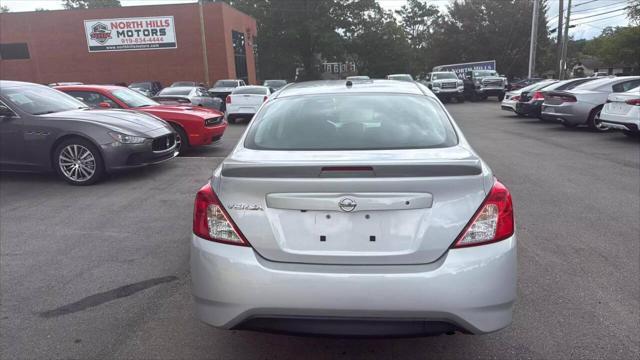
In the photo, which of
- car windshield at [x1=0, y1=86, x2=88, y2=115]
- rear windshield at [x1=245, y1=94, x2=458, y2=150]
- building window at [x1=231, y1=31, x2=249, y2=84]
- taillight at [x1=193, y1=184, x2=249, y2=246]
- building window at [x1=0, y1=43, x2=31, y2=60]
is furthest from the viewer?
building window at [x1=231, y1=31, x2=249, y2=84]

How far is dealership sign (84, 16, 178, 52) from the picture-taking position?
3456 cm

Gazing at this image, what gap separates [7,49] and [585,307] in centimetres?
4245

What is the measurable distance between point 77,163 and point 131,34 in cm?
3095

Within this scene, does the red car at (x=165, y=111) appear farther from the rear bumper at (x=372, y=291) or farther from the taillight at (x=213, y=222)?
the rear bumper at (x=372, y=291)

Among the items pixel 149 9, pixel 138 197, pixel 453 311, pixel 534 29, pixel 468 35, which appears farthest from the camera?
pixel 468 35

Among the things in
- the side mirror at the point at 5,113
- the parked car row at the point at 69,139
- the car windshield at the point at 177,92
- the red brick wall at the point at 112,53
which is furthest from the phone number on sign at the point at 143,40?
the side mirror at the point at 5,113

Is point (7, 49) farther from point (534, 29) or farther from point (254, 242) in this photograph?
point (254, 242)

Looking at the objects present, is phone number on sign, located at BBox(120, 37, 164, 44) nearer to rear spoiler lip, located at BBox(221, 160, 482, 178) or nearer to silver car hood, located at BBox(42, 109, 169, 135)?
silver car hood, located at BBox(42, 109, 169, 135)

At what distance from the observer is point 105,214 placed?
5812mm

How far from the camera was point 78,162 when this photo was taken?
720cm

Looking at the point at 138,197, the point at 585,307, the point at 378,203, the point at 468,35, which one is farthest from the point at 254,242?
the point at 468,35

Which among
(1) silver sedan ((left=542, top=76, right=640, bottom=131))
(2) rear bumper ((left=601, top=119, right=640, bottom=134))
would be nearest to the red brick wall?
(1) silver sedan ((left=542, top=76, right=640, bottom=131))

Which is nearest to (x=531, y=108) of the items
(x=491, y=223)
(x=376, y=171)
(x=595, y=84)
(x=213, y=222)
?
(x=595, y=84)

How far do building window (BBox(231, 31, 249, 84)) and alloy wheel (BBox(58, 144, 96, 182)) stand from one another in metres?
32.2
